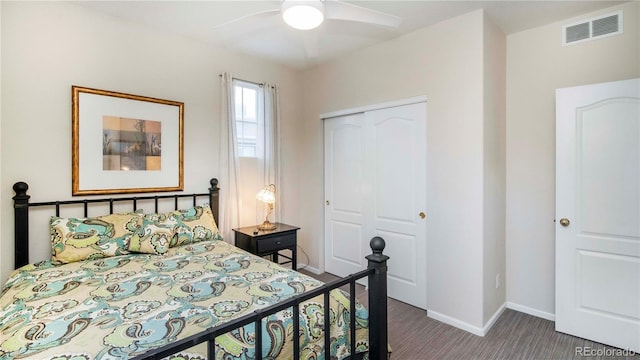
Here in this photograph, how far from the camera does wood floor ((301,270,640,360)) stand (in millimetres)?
2258

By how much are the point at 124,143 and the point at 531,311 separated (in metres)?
4.10

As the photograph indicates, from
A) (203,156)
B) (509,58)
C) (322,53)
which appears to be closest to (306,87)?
(322,53)

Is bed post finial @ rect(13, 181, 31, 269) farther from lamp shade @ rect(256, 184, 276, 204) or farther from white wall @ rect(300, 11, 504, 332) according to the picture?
white wall @ rect(300, 11, 504, 332)

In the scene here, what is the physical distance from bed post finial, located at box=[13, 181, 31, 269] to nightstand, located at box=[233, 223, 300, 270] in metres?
1.66

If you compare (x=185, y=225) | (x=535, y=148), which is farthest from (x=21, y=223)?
(x=535, y=148)

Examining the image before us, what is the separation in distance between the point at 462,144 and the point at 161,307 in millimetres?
2510

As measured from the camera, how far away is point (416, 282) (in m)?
3.08

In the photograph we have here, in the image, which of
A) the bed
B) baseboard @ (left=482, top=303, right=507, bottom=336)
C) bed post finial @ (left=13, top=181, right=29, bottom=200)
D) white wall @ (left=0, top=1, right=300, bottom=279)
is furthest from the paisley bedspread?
baseboard @ (left=482, top=303, right=507, bottom=336)

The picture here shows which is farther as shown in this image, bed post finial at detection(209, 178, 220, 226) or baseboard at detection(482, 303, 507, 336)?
bed post finial at detection(209, 178, 220, 226)

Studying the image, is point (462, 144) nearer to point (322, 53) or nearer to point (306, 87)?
point (322, 53)

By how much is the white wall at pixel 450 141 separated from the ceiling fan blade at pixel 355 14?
1.03 m

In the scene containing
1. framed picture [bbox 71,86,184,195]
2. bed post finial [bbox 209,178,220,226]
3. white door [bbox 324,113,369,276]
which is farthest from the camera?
white door [bbox 324,113,369,276]

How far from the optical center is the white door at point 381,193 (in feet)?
9.97

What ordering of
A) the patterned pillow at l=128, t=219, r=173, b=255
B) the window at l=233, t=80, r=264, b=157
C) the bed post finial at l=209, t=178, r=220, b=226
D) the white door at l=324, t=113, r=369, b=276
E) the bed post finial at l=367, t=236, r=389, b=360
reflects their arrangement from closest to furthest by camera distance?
1. the bed post finial at l=367, t=236, r=389, b=360
2. the patterned pillow at l=128, t=219, r=173, b=255
3. the bed post finial at l=209, t=178, r=220, b=226
4. the window at l=233, t=80, r=264, b=157
5. the white door at l=324, t=113, r=369, b=276
